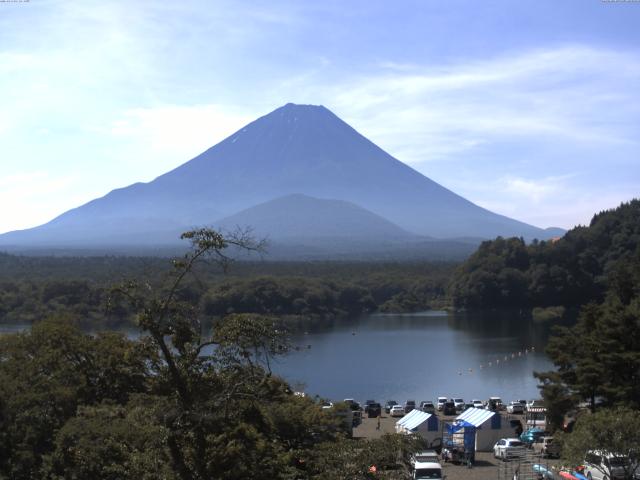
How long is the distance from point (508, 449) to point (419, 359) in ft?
54.6

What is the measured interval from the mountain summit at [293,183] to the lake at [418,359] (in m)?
123

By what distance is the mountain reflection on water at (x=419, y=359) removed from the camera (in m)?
24.0

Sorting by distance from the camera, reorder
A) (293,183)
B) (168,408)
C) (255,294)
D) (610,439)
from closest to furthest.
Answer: (168,408) < (610,439) < (255,294) < (293,183)

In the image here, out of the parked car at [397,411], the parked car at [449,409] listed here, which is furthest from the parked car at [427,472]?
the parked car at [449,409]

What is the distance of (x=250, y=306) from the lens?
4156 centimetres

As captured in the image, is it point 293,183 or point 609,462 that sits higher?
point 293,183

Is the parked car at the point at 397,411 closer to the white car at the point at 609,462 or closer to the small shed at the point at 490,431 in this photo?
the small shed at the point at 490,431

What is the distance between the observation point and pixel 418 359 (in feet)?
96.1

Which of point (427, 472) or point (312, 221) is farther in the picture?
point (312, 221)

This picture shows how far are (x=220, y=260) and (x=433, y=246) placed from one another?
119234mm

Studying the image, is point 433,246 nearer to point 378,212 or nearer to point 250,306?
point 378,212

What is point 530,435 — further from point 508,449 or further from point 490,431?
point 508,449

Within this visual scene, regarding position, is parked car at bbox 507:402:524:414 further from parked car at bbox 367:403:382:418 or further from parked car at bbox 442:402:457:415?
parked car at bbox 367:403:382:418

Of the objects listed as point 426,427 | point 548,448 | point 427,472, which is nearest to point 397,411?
point 426,427
